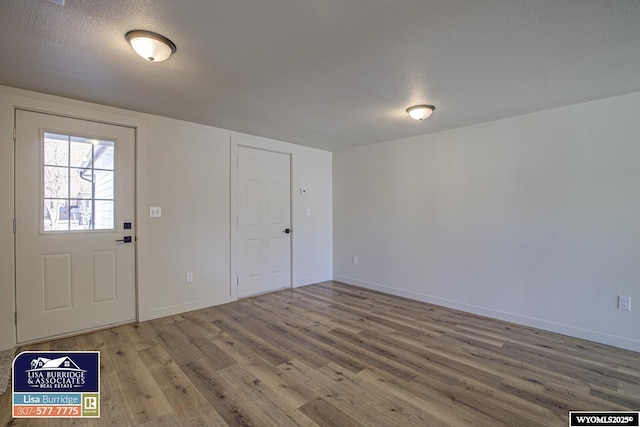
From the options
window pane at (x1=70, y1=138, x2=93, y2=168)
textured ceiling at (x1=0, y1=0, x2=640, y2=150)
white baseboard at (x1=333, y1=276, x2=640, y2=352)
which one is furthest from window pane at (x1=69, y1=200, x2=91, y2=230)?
white baseboard at (x1=333, y1=276, x2=640, y2=352)

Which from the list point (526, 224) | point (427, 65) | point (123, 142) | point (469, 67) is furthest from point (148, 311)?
point (526, 224)

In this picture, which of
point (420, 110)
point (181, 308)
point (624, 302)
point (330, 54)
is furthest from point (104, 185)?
point (624, 302)

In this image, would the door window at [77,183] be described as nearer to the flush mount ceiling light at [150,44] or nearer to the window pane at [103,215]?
the window pane at [103,215]

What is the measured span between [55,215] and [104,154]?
30.2 inches

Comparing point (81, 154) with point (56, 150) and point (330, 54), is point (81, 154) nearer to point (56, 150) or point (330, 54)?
point (56, 150)

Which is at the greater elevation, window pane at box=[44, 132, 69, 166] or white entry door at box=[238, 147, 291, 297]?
window pane at box=[44, 132, 69, 166]

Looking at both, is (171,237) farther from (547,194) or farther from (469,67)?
(547,194)

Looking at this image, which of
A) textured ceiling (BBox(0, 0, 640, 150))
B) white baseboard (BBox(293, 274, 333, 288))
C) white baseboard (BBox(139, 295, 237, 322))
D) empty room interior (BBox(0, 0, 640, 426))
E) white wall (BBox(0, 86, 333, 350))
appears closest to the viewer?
textured ceiling (BBox(0, 0, 640, 150))

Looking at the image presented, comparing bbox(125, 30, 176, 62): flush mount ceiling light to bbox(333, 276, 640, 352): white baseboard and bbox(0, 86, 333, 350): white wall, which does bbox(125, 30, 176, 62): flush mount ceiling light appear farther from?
bbox(333, 276, 640, 352): white baseboard

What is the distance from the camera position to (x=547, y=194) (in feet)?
10.8

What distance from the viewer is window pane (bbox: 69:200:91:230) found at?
309 cm

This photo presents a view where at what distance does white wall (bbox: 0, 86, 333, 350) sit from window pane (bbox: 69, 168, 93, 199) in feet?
1.43

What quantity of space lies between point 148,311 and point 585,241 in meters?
4.77

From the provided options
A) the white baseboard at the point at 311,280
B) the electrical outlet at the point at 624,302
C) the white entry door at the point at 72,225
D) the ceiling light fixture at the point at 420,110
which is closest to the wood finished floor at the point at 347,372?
the white entry door at the point at 72,225
